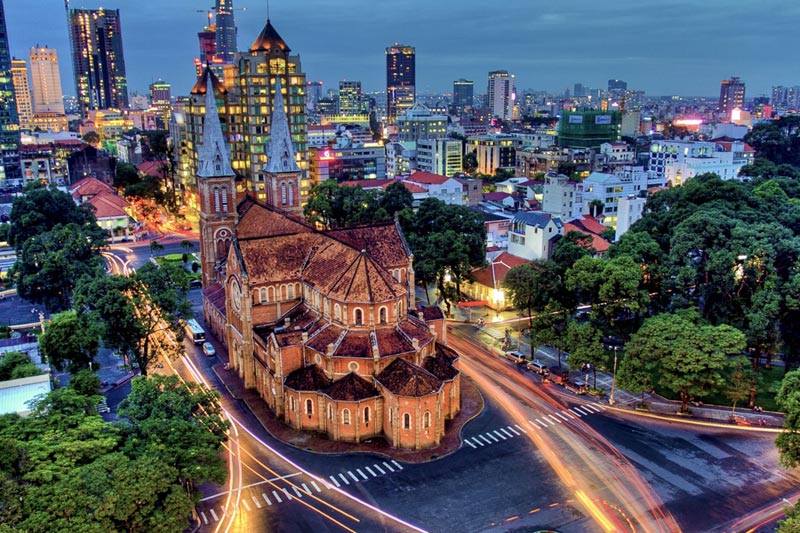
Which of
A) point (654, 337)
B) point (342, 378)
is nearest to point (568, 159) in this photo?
point (654, 337)

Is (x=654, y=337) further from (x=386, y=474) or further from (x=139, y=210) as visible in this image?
(x=139, y=210)

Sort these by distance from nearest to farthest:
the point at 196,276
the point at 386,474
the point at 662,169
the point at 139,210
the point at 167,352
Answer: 1. the point at 386,474
2. the point at 167,352
3. the point at 196,276
4. the point at 139,210
5. the point at 662,169

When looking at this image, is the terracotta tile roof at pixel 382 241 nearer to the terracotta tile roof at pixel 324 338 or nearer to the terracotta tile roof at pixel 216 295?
the terracotta tile roof at pixel 324 338

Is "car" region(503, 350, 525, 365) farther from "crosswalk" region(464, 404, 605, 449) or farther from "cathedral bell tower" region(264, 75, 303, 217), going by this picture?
"cathedral bell tower" region(264, 75, 303, 217)

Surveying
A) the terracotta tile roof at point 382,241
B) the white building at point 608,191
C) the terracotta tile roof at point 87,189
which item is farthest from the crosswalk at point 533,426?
the terracotta tile roof at point 87,189

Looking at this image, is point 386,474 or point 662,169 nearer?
point 386,474

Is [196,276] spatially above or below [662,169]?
below

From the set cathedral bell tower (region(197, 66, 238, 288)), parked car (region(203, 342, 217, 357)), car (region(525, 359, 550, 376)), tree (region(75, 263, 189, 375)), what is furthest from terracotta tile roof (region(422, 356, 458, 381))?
cathedral bell tower (region(197, 66, 238, 288))
